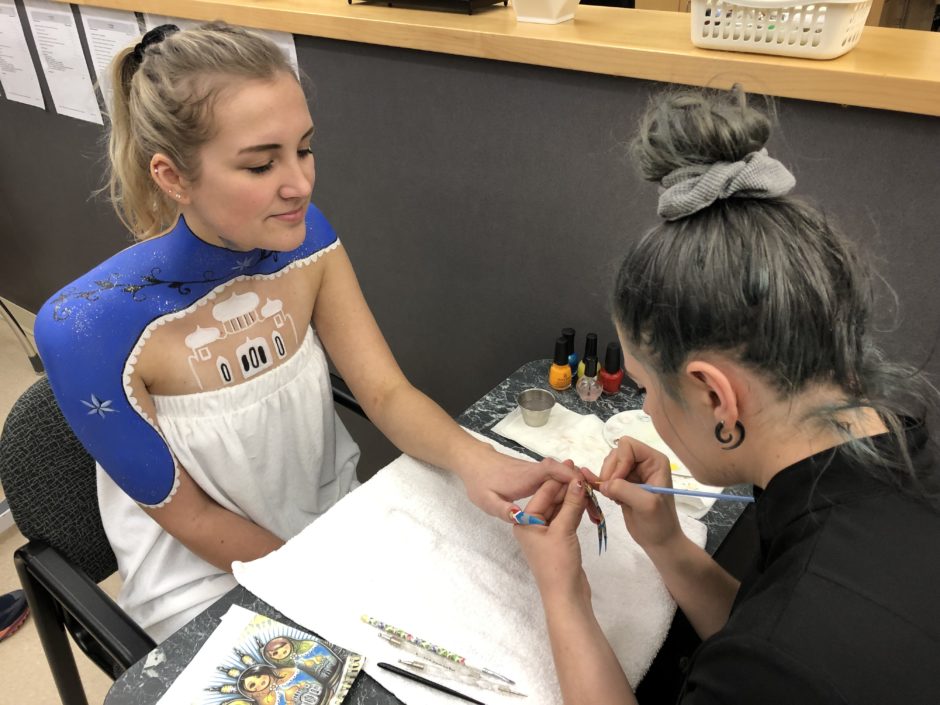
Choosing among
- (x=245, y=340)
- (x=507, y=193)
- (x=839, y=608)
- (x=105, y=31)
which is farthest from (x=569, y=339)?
(x=105, y=31)

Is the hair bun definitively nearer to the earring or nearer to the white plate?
the earring

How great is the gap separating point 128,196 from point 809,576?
105cm

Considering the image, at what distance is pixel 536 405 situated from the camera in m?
1.24

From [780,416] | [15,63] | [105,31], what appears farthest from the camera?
[15,63]

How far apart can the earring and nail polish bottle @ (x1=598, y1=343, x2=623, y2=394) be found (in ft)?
1.96

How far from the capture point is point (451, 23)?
137 cm

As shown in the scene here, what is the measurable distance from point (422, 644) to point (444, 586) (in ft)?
0.29

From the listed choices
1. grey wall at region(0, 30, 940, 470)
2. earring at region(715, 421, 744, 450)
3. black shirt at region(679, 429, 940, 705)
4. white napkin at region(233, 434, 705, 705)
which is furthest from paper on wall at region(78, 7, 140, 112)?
black shirt at region(679, 429, 940, 705)

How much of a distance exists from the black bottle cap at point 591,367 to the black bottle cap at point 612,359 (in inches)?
0.9

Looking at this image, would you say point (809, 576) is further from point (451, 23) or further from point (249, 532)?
point (451, 23)

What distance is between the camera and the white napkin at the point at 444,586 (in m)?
0.79

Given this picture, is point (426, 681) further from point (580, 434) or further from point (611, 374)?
point (611, 374)

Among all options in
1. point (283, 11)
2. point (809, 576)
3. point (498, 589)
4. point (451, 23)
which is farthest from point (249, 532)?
point (283, 11)

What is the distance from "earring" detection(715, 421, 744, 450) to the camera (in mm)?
680
